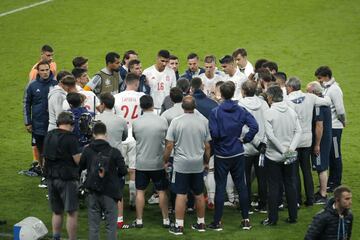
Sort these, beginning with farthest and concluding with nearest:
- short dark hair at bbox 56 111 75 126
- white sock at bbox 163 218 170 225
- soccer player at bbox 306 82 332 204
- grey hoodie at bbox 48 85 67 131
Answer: soccer player at bbox 306 82 332 204 < grey hoodie at bbox 48 85 67 131 < white sock at bbox 163 218 170 225 < short dark hair at bbox 56 111 75 126

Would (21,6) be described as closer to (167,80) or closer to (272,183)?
(167,80)

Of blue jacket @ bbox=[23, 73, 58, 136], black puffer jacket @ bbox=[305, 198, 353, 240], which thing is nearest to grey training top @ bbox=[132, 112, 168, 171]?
blue jacket @ bbox=[23, 73, 58, 136]

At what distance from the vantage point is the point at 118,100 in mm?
13508

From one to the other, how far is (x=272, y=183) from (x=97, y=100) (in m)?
2.69

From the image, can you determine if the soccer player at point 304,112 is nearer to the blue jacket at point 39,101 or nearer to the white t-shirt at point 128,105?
the white t-shirt at point 128,105

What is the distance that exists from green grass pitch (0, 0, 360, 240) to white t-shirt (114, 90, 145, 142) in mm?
5028

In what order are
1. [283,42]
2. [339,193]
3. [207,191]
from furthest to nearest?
[283,42], [207,191], [339,193]

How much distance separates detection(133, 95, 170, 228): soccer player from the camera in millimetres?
12664

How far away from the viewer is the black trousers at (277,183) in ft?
42.4

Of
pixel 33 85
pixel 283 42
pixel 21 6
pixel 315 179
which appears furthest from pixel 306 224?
pixel 21 6

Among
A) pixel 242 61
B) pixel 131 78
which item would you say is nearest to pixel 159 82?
pixel 242 61

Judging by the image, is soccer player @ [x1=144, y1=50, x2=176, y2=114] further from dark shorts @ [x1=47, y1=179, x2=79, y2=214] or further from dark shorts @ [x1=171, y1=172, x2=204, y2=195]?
dark shorts @ [x1=47, y1=179, x2=79, y2=214]

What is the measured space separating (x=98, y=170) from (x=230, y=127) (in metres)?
2.06

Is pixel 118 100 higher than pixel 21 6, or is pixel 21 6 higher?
pixel 21 6
